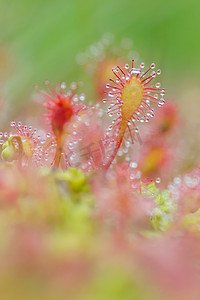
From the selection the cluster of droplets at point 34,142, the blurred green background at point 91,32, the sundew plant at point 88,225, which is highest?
the blurred green background at point 91,32

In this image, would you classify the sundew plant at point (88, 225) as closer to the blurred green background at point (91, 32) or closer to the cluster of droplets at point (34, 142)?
the cluster of droplets at point (34, 142)

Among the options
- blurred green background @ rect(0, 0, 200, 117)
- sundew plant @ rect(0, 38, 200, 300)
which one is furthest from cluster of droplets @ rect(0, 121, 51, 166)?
blurred green background @ rect(0, 0, 200, 117)

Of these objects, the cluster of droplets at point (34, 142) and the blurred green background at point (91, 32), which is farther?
the blurred green background at point (91, 32)

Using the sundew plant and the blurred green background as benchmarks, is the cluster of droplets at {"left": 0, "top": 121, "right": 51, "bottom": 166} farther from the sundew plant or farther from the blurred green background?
the blurred green background

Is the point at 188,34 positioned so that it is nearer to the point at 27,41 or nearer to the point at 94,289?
the point at 27,41

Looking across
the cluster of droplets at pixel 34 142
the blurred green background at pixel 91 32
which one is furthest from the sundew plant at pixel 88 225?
the blurred green background at pixel 91 32

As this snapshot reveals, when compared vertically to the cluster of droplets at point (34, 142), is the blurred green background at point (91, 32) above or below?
above

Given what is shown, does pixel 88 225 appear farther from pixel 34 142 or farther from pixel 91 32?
pixel 91 32

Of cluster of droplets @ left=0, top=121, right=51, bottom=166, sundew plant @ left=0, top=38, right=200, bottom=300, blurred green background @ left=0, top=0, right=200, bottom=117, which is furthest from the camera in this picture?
blurred green background @ left=0, top=0, right=200, bottom=117
